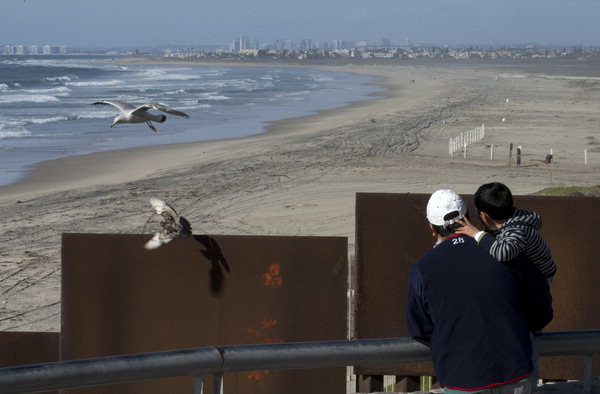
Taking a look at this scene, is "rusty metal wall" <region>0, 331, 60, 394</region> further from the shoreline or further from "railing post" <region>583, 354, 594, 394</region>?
the shoreline

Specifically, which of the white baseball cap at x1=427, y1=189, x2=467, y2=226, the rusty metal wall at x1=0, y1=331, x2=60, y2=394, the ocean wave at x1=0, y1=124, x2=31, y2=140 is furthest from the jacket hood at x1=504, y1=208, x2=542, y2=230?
the ocean wave at x1=0, y1=124, x2=31, y2=140

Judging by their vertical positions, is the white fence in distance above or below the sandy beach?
above

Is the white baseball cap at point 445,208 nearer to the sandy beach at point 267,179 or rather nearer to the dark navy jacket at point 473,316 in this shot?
the dark navy jacket at point 473,316

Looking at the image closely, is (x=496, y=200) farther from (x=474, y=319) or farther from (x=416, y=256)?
(x=416, y=256)

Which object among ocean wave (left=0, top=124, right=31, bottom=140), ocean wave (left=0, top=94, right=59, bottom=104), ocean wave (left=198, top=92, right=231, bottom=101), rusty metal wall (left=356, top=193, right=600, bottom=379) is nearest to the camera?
rusty metal wall (left=356, top=193, right=600, bottom=379)

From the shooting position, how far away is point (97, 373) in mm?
2793

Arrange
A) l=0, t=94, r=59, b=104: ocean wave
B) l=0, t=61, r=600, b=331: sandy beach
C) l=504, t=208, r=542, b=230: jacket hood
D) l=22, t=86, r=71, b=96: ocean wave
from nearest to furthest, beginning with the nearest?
l=504, t=208, r=542, b=230: jacket hood, l=0, t=61, r=600, b=331: sandy beach, l=0, t=94, r=59, b=104: ocean wave, l=22, t=86, r=71, b=96: ocean wave

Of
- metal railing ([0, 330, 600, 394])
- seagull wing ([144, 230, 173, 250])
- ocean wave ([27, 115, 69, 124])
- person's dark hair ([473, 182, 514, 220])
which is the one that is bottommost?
ocean wave ([27, 115, 69, 124])

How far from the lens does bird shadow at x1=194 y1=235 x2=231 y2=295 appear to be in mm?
4605

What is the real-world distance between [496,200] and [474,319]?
60 centimetres

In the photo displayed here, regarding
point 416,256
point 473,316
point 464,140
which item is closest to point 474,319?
point 473,316

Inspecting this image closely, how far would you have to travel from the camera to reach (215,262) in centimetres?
462

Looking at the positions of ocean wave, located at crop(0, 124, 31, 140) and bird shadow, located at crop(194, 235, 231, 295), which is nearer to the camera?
bird shadow, located at crop(194, 235, 231, 295)

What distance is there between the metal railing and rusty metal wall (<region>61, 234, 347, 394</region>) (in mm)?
1425
